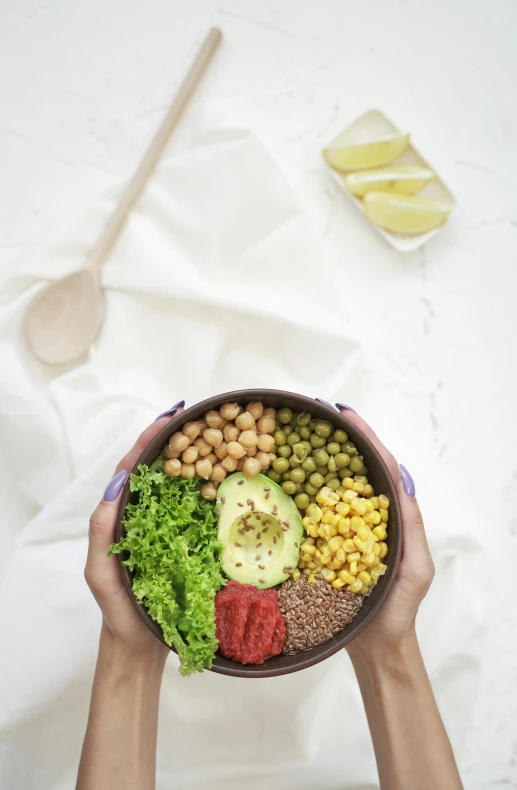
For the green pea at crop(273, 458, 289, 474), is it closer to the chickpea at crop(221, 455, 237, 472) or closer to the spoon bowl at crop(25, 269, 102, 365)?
the chickpea at crop(221, 455, 237, 472)

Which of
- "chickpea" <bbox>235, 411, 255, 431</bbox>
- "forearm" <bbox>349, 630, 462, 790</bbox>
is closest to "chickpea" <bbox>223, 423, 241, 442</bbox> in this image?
"chickpea" <bbox>235, 411, 255, 431</bbox>

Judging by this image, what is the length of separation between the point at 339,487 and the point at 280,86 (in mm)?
1563

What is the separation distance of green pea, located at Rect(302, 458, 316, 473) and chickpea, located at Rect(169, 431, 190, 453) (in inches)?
12.8

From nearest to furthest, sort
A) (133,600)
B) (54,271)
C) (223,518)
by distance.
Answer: (133,600) < (223,518) < (54,271)

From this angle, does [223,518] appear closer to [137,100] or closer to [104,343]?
[104,343]

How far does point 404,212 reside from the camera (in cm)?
232

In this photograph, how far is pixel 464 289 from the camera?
Result: 2.45 meters

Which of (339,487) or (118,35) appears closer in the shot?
(339,487)

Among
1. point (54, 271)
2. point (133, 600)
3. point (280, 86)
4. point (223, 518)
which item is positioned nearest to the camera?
point (133, 600)

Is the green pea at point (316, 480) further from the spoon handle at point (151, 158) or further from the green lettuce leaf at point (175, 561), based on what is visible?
the spoon handle at point (151, 158)

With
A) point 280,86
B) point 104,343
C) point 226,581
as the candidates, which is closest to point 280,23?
point 280,86

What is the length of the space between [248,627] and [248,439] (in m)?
0.48

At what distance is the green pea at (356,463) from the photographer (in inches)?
→ 69.9

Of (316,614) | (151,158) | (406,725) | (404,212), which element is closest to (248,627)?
(316,614)
